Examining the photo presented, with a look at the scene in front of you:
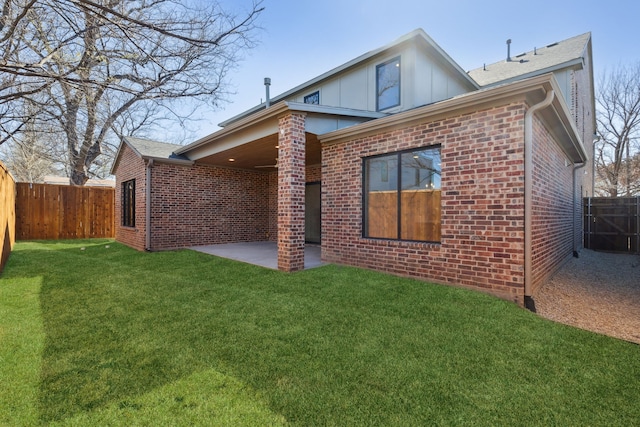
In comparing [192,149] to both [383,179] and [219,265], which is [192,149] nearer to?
[219,265]

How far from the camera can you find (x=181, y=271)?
6246 mm

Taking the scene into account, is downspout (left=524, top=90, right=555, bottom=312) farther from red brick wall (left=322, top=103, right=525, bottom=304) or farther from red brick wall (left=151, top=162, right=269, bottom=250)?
red brick wall (left=151, top=162, right=269, bottom=250)

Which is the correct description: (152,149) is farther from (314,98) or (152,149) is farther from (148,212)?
(314,98)

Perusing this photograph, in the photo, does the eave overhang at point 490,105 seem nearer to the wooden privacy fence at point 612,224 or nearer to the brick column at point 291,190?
the brick column at point 291,190

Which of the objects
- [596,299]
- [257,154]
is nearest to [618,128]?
[596,299]

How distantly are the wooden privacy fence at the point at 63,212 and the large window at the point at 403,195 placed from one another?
12.7 metres

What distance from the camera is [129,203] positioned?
10906 mm

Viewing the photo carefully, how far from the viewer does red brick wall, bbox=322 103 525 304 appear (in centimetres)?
416

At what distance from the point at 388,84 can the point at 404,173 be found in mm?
4209

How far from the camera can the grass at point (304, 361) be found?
80.5 inches

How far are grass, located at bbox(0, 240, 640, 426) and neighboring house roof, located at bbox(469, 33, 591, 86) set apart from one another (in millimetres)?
9826

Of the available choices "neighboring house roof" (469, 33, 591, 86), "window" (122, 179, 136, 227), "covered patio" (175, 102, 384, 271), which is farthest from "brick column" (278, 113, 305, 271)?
"neighboring house roof" (469, 33, 591, 86)

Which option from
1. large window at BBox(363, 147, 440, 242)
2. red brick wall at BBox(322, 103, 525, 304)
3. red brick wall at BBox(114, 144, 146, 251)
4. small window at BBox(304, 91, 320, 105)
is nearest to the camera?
red brick wall at BBox(322, 103, 525, 304)

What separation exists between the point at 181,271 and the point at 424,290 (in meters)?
4.63
